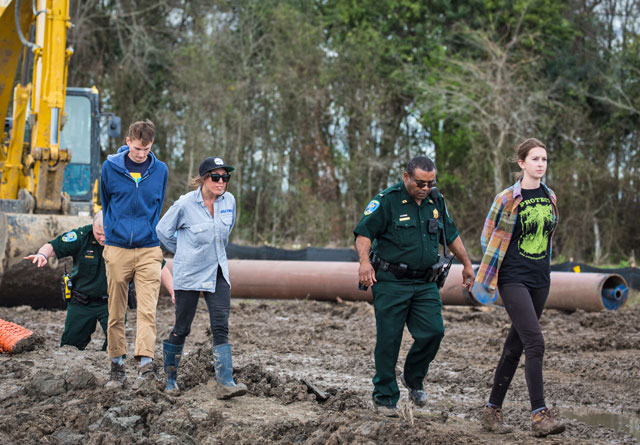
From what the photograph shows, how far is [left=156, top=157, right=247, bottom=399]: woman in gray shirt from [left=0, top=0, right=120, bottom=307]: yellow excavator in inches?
195

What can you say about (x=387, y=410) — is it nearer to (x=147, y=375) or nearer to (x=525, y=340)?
(x=525, y=340)

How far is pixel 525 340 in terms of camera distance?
17.0 ft

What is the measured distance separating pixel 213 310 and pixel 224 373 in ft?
1.54

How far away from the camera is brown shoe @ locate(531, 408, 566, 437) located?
498cm

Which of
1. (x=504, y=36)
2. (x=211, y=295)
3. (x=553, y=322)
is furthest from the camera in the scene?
(x=504, y=36)

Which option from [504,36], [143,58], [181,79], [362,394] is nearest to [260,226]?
[181,79]

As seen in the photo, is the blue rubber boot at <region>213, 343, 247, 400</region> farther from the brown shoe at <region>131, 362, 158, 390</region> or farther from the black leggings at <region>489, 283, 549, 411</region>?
the black leggings at <region>489, 283, 549, 411</region>

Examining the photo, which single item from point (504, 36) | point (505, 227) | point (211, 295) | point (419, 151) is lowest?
point (211, 295)

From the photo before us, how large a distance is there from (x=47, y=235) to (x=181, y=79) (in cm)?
1715

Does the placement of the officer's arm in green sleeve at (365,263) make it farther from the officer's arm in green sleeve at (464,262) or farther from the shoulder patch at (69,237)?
the shoulder patch at (69,237)

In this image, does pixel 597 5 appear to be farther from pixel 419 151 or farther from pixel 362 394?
pixel 362 394

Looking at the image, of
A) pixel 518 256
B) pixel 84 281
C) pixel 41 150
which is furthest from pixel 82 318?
pixel 41 150

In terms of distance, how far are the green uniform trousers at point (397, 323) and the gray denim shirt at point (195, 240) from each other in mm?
1164

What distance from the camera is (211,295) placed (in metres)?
5.81
